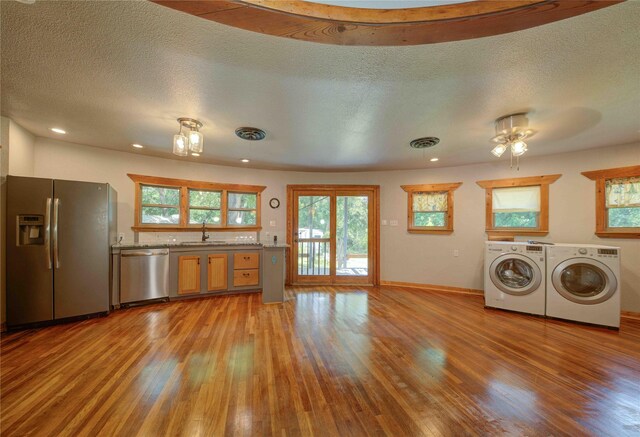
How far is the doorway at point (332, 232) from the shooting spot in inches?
199

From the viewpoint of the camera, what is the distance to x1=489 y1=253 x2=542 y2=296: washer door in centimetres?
331

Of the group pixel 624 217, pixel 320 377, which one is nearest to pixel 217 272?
pixel 320 377

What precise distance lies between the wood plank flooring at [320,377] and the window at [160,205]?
1686mm

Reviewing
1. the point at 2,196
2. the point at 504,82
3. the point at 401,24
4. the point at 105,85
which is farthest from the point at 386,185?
the point at 2,196

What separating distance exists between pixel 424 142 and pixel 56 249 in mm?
4993

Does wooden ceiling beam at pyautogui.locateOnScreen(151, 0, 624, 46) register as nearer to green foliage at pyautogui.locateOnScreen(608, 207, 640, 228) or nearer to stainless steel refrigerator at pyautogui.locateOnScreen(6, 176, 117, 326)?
stainless steel refrigerator at pyautogui.locateOnScreen(6, 176, 117, 326)

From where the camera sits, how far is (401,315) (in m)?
3.27

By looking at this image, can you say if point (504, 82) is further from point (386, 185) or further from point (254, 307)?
point (254, 307)

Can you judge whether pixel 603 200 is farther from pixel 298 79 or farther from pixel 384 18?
pixel 298 79

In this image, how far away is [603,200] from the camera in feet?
11.3

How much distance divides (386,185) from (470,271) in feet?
7.64

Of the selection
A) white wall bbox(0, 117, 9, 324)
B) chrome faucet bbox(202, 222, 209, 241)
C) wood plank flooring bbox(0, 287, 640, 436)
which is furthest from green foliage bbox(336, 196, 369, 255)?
white wall bbox(0, 117, 9, 324)

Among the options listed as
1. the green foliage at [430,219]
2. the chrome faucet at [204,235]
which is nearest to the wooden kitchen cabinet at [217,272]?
the chrome faucet at [204,235]

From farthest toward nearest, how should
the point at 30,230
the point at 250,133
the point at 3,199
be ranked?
the point at 250,133
the point at 30,230
the point at 3,199
